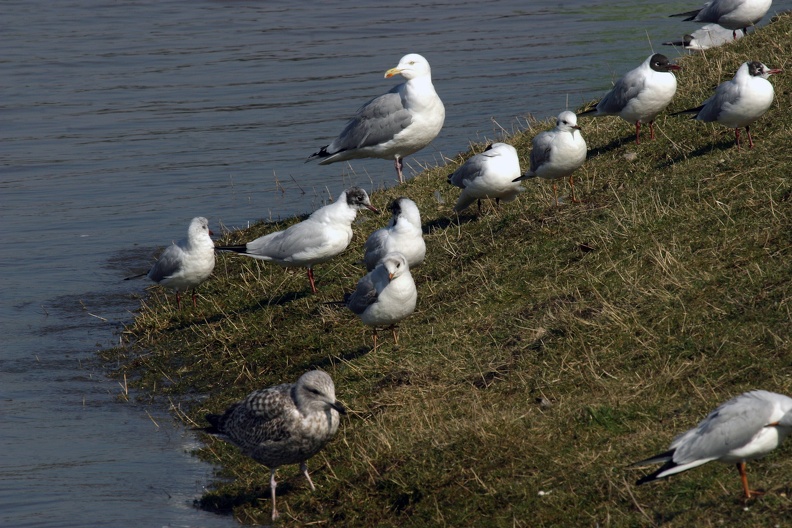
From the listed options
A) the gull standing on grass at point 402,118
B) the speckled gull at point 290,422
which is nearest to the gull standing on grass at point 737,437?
the speckled gull at point 290,422

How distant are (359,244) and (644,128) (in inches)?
138

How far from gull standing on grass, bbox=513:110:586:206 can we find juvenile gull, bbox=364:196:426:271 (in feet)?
5.30

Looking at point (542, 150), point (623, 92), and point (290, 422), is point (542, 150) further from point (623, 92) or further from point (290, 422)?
point (290, 422)

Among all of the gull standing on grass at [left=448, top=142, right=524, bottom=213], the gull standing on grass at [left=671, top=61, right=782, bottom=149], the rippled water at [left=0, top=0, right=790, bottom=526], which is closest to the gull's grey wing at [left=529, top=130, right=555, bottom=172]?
the gull standing on grass at [left=448, top=142, right=524, bottom=213]

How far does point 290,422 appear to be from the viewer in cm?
732

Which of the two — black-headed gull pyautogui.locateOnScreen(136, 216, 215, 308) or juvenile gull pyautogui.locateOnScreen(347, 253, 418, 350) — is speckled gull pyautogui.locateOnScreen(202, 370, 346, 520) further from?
black-headed gull pyautogui.locateOnScreen(136, 216, 215, 308)

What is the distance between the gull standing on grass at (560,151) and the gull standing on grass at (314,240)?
1.77 metres

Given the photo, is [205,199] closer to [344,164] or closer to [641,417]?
[344,164]

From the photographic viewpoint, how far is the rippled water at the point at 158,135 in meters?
8.97

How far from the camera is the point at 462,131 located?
1881 cm

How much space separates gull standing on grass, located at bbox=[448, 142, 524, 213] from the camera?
11.0m

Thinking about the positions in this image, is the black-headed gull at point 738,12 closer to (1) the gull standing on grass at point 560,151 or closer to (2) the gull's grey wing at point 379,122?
(2) the gull's grey wing at point 379,122

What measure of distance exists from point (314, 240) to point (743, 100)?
4329mm

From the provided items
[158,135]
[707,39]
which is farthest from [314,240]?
[158,135]
